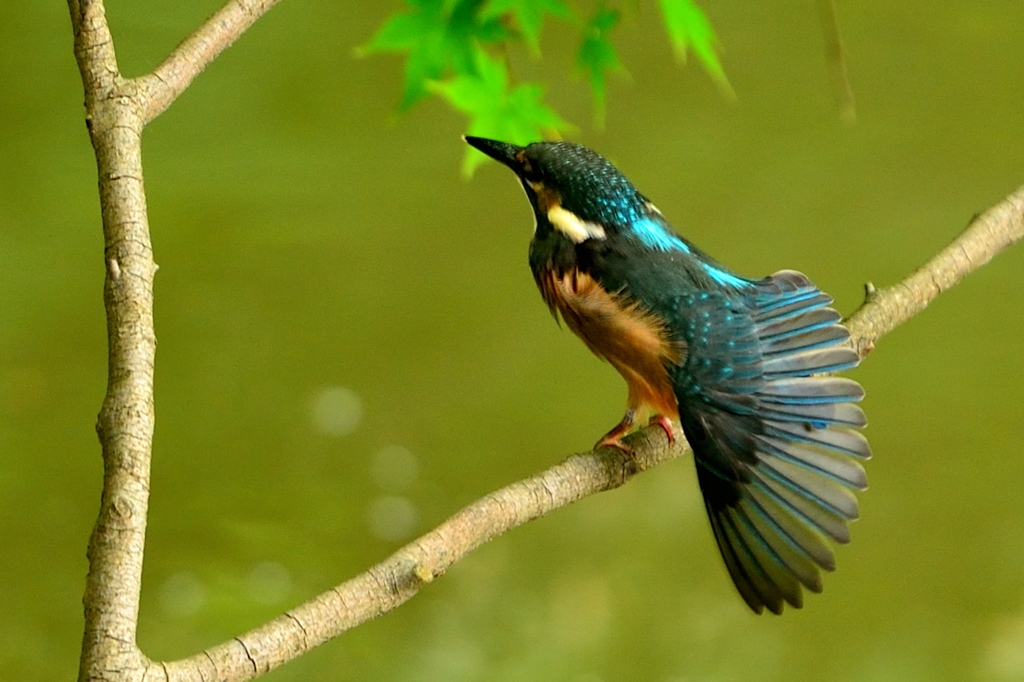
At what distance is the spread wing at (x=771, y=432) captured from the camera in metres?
0.93

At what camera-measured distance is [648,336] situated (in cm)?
102

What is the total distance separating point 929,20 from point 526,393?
1.14 metres

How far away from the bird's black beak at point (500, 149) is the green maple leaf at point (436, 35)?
135 millimetres

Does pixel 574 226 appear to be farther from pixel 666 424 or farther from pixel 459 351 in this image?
pixel 459 351

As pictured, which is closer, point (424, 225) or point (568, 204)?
point (568, 204)

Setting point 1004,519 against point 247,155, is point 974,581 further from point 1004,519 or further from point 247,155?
point 247,155

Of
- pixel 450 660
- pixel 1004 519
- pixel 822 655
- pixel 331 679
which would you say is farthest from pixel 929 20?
pixel 331 679

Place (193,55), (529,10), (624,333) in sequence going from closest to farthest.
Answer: (193,55) → (624,333) → (529,10)

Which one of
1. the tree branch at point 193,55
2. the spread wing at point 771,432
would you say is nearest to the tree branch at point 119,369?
the tree branch at point 193,55

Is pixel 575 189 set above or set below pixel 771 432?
above

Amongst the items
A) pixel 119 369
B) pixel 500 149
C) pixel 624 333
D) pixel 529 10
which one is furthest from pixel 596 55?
pixel 119 369

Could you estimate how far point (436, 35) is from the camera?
1210mm

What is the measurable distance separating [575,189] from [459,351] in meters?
1.11

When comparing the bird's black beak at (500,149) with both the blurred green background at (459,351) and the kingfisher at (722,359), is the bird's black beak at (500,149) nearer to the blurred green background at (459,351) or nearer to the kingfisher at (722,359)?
the kingfisher at (722,359)
